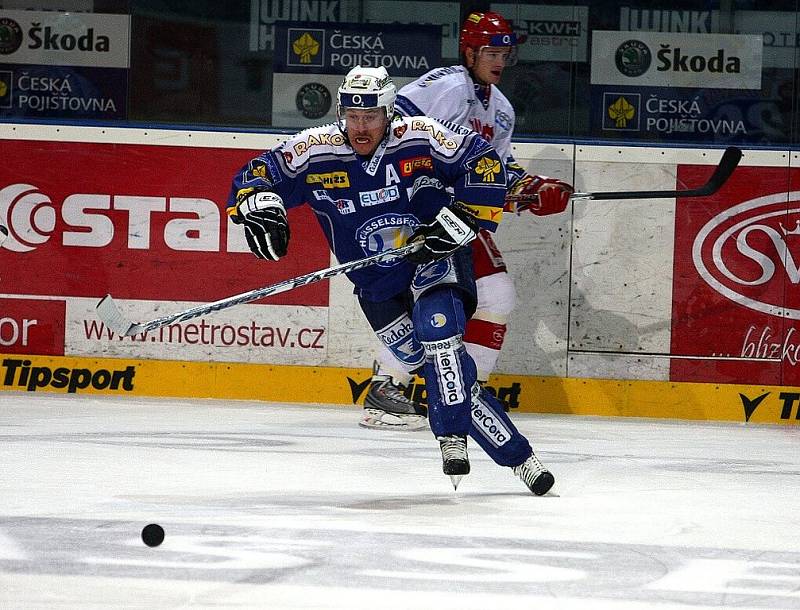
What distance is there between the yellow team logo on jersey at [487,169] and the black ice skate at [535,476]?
756mm

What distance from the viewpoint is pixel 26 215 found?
5.89 metres

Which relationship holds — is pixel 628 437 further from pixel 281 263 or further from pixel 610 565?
pixel 610 565

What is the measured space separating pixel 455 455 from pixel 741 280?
248 cm

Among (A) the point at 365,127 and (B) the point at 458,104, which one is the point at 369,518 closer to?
(A) the point at 365,127

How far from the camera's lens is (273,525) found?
3211 millimetres

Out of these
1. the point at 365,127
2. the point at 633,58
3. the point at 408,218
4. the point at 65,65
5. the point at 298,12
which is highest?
the point at 298,12

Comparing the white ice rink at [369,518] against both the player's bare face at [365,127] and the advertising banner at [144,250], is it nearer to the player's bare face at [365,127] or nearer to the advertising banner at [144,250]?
the advertising banner at [144,250]

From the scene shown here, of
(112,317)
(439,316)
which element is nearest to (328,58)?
(112,317)

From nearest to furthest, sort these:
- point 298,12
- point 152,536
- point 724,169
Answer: point 152,536, point 724,169, point 298,12

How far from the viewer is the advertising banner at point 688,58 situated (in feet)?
19.2

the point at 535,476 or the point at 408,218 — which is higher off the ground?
the point at 408,218

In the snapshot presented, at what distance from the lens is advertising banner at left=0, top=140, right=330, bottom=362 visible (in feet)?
19.2

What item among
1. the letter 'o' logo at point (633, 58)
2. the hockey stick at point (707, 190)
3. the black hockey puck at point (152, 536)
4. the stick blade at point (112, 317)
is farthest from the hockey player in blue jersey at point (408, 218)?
the letter 'o' logo at point (633, 58)

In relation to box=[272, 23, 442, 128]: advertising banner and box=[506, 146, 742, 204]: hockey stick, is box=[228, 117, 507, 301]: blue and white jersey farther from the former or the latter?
box=[272, 23, 442, 128]: advertising banner
